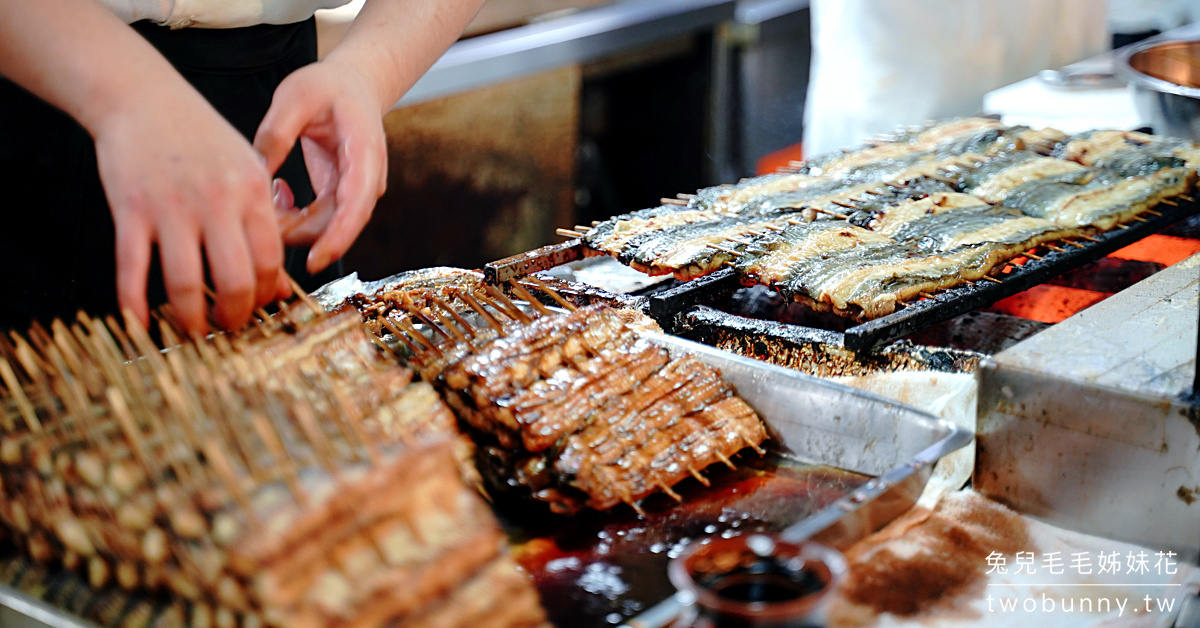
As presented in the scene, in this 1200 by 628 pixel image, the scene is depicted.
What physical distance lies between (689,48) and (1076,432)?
739 cm

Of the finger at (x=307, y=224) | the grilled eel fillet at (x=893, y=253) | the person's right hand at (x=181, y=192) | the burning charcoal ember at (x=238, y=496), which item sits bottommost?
the grilled eel fillet at (x=893, y=253)

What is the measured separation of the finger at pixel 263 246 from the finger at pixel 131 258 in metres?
0.21

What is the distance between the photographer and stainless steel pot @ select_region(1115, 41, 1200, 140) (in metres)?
4.88

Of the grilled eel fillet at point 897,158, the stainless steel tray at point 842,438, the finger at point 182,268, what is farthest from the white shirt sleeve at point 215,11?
the grilled eel fillet at point 897,158

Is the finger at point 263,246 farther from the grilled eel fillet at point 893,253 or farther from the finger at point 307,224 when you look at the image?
the grilled eel fillet at point 893,253

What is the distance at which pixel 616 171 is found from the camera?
402 inches

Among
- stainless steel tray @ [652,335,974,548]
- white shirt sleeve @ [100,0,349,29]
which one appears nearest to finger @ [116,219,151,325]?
white shirt sleeve @ [100,0,349,29]

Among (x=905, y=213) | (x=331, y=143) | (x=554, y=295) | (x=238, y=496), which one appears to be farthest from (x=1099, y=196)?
(x=238, y=496)

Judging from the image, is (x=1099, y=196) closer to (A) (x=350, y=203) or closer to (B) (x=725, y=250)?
(B) (x=725, y=250)

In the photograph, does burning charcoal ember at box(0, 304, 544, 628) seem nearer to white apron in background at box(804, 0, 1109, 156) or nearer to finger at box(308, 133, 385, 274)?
finger at box(308, 133, 385, 274)

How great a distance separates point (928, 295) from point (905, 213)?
0.92m

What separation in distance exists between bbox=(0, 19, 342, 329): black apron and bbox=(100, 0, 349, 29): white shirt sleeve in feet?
0.28

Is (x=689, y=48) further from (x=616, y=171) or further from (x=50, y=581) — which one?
(x=50, y=581)

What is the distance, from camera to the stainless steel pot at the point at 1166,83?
16.0 feet
